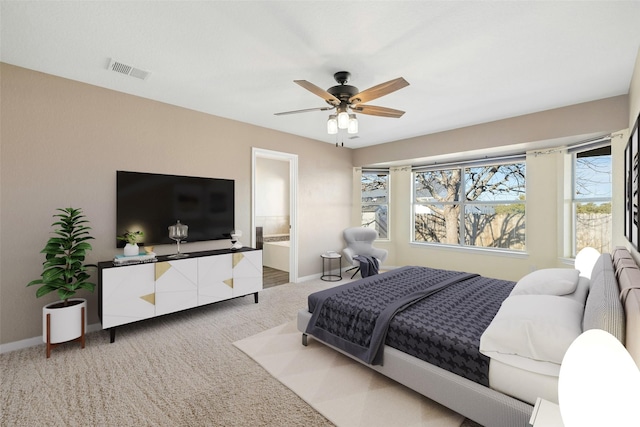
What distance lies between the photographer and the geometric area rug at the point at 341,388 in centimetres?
179

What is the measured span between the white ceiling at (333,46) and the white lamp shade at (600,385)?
1.97 metres

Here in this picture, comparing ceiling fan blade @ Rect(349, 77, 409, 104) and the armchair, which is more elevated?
ceiling fan blade @ Rect(349, 77, 409, 104)

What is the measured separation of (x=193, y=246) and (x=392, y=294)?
2614 mm

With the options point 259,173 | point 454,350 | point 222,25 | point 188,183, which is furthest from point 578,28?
point 259,173

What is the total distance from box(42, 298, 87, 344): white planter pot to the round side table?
3.42 m

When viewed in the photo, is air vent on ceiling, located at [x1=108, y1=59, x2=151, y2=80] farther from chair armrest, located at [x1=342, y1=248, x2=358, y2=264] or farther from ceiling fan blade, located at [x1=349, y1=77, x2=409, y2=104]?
chair armrest, located at [x1=342, y1=248, x2=358, y2=264]

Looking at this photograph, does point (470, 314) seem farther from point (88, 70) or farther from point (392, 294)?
point (88, 70)

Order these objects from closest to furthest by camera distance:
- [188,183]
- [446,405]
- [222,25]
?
[446,405] < [222,25] < [188,183]

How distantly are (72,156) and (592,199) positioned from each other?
6102mm

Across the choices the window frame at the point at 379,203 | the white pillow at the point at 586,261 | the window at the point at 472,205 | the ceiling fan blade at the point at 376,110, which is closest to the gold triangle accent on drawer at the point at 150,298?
the ceiling fan blade at the point at 376,110

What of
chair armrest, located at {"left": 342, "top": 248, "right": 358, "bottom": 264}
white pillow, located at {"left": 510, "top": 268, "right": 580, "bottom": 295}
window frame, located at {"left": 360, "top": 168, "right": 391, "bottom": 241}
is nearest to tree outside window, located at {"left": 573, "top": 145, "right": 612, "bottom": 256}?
white pillow, located at {"left": 510, "top": 268, "right": 580, "bottom": 295}

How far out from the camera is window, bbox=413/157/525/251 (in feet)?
15.2

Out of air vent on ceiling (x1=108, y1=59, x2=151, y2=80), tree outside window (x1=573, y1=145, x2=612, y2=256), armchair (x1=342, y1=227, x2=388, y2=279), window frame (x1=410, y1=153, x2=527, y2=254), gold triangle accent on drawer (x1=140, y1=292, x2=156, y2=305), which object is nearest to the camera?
air vent on ceiling (x1=108, y1=59, x2=151, y2=80)

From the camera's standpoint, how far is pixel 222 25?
204 cm
